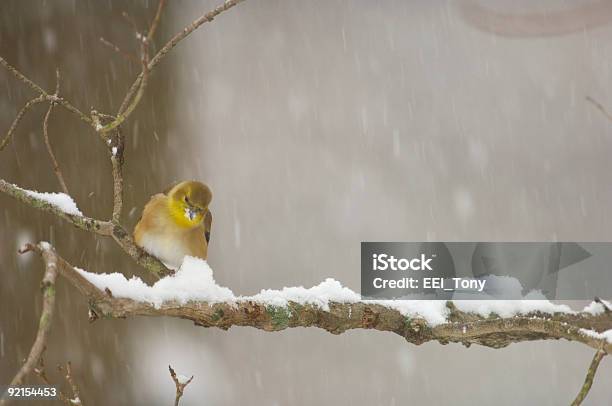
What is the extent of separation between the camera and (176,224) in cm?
151

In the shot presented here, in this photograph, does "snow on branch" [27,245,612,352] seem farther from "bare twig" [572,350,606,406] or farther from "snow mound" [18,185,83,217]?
"snow mound" [18,185,83,217]

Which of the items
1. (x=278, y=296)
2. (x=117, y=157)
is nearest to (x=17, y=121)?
(x=117, y=157)

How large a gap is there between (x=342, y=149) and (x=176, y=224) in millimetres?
2017

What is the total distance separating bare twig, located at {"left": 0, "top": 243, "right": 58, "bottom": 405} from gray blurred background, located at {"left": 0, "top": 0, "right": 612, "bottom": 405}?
6.18 feet

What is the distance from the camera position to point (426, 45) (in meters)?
3.61

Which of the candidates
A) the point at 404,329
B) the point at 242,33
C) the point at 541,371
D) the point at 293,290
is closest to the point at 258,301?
the point at 293,290

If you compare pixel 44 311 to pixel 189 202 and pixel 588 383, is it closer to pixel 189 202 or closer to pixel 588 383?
pixel 588 383

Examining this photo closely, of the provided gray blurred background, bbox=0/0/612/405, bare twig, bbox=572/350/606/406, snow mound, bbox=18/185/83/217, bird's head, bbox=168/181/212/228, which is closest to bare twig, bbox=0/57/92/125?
snow mound, bbox=18/185/83/217

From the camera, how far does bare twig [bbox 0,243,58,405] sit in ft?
2.09

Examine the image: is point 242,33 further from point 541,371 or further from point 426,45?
point 541,371

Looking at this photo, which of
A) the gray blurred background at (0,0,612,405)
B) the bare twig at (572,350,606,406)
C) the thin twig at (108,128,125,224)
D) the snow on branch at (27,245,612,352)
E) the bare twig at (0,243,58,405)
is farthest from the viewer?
the gray blurred background at (0,0,612,405)

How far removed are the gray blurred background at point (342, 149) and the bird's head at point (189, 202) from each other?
1.16m

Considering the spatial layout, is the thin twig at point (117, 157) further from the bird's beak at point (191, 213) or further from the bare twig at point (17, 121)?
the bird's beak at point (191, 213)

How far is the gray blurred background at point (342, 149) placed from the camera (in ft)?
9.36
